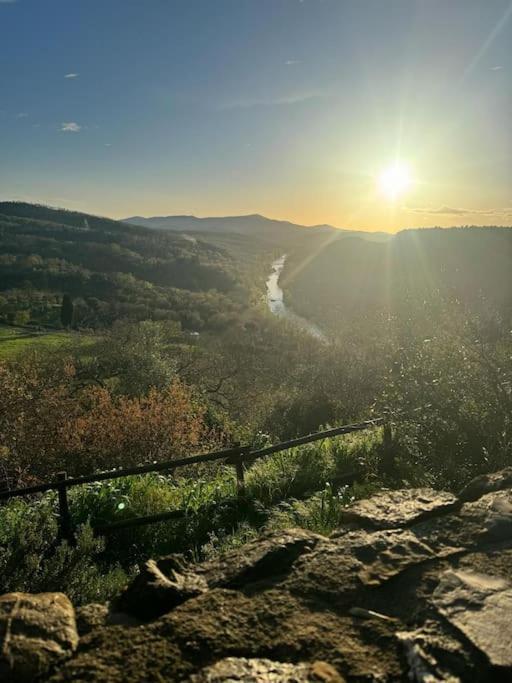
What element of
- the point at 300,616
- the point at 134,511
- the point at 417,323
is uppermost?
the point at 417,323

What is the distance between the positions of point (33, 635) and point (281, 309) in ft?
371

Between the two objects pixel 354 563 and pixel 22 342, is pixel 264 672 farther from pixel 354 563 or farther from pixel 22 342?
pixel 22 342

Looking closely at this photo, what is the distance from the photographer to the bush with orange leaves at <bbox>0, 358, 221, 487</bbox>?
2006 centimetres

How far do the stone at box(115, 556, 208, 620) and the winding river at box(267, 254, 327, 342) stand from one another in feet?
222

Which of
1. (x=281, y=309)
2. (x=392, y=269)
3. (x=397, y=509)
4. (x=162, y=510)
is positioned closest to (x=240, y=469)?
(x=162, y=510)

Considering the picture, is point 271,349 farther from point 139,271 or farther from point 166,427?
point 139,271

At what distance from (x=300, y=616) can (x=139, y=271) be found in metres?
124

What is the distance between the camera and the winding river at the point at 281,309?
8650 cm

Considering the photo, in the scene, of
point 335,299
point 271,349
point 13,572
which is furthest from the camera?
point 335,299

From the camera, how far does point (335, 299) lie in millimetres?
92938

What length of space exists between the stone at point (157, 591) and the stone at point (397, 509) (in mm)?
1473

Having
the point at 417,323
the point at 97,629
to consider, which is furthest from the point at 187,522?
the point at 417,323

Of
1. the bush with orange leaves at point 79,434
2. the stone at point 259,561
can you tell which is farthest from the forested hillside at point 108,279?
the stone at point 259,561

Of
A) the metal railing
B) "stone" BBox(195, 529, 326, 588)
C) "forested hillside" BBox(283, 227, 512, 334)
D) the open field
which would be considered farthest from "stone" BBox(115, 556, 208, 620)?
the open field
